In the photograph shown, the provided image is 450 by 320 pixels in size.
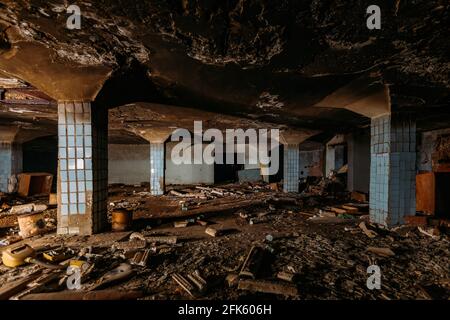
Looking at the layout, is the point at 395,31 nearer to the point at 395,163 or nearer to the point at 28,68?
the point at 395,163

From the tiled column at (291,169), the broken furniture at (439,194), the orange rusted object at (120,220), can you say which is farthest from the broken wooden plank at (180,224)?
the tiled column at (291,169)

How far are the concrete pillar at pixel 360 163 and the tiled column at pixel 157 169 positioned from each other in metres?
9.65

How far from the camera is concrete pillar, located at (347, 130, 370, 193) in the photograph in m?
10.4

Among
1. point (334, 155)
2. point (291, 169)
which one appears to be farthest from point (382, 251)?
point (334, 155)

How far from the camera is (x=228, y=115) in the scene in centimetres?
737

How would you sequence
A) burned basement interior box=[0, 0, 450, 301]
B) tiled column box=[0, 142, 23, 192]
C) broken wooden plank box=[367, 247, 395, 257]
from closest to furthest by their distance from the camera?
1. burned basement interior box=[0, 0, 450, 301]
2. broken wooden plank box=[367, 247, 395, 257]
3. tiled column box=[0, 142, 23, 192]

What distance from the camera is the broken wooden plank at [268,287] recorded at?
8.52 feet

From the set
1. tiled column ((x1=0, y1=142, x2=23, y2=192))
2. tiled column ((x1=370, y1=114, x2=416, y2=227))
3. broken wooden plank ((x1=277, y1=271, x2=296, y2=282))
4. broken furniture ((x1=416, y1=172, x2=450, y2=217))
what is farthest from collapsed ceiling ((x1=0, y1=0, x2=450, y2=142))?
tiled column ((x1=0, y1=142, x2=23, y2=192))

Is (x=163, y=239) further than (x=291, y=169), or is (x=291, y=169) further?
(x=291, y=169)

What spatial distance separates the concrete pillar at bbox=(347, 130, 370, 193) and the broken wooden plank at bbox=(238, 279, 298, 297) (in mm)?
9664

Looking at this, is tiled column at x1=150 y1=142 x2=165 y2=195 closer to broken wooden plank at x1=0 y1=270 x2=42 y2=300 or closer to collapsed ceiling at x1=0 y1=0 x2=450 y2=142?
collapsed ceiling at x1=0 y1=0 x2=450 y2=142

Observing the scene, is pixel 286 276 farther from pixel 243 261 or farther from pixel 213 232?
pixel 213 232

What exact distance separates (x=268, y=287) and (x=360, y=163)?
1009 centimetres

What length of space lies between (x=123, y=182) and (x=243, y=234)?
13810mm
